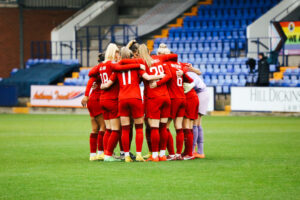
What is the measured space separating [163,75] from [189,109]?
1.02 meters

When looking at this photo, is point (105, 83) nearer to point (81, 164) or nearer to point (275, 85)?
point (81, 164)

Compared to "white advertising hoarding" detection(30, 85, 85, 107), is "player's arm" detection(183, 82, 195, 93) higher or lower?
higher

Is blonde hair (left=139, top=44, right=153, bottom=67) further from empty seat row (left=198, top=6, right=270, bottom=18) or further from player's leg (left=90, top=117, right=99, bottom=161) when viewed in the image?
empty seat row (left=198, top=6, right=270, bottom=18)

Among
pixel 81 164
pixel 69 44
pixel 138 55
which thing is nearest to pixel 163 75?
pixel 138 55

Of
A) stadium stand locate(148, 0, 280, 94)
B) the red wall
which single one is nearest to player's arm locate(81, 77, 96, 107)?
stadium stand locate(148, 0, 280, 94)

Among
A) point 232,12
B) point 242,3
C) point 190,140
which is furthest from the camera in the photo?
point 242,3

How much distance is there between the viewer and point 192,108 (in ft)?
38.8

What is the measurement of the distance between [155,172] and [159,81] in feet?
6.16

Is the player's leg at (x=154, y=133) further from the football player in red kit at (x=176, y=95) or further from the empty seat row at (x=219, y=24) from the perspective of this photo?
the empty seat row at (x=219, y=24)

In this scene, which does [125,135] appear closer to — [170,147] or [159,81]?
[170,147]

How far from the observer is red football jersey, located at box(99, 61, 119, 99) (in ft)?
37.0

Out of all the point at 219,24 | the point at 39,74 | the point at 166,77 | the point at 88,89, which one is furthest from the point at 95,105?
the point at 219,24

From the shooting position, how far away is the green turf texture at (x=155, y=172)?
8242 mm

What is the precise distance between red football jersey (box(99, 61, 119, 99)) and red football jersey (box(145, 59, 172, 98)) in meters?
0.55
